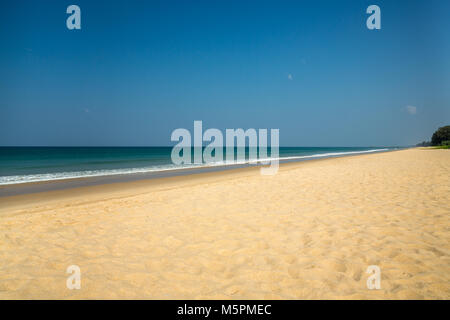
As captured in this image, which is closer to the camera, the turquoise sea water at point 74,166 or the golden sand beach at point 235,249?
the golden sand beach at point 235,249

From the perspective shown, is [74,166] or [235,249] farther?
[74,166]

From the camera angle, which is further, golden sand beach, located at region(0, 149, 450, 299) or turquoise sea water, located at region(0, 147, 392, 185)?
turquoise sea water, located at region(0, 147, 392, 185)

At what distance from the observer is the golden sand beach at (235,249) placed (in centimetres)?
277

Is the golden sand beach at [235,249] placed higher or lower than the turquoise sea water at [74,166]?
higher

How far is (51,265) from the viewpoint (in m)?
3.37

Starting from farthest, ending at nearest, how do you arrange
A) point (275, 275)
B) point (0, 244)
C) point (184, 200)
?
point (184, 200) < point (0, 244) < point (275, 275)

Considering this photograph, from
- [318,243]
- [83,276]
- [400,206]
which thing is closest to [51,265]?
[83,276]

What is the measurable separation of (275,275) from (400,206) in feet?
15.3

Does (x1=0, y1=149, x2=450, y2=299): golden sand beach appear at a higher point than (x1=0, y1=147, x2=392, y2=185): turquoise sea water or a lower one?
higher

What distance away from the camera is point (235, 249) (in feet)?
12.3

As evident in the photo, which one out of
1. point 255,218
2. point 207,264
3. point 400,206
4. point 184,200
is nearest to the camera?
point 207,264

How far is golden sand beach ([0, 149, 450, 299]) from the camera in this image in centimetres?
277

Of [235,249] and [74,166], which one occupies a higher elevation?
[235,249]

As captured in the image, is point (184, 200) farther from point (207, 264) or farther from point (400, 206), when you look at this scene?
point (400, 206)
